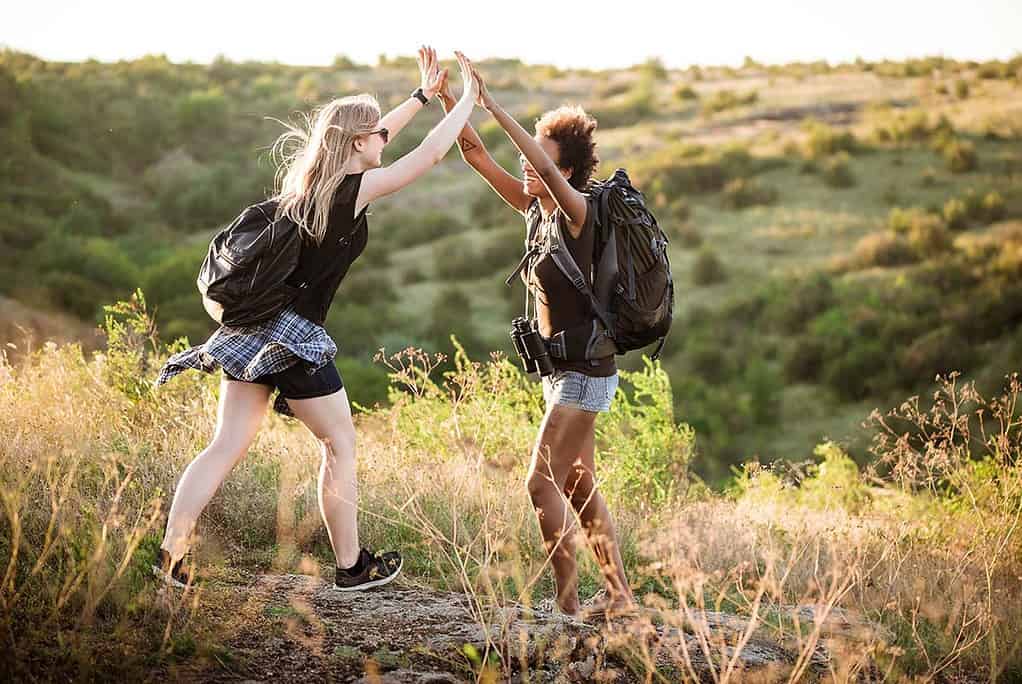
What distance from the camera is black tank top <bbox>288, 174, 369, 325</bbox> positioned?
3836mm

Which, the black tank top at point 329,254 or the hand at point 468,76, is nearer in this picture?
the black tank top at point 329,254

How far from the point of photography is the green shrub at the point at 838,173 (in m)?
26.6

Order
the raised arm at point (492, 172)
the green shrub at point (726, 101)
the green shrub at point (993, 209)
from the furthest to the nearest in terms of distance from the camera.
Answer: the green shrub at point (726, 101) → the green shrub at point (993, 209) → the raised arm at point (492, 172)

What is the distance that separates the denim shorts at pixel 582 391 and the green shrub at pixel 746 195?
75.1 ft

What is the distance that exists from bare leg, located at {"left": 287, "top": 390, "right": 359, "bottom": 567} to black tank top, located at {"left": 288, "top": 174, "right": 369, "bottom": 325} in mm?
325

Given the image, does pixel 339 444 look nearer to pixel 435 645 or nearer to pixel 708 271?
pixel 435 645

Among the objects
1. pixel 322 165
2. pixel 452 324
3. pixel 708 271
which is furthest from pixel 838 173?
pixel 322 165

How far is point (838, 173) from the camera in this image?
26812mm

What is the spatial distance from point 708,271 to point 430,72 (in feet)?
59.2

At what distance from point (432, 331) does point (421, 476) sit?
48.2 feet

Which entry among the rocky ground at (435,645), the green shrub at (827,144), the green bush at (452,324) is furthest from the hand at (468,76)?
the green shrub at (827,144)

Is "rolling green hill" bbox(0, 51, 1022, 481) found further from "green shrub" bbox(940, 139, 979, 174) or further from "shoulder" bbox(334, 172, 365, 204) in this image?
"shoulder" bbox(334, 172, 365, 204)

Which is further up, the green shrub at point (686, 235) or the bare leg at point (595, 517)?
the bare leg at point (595, 517)

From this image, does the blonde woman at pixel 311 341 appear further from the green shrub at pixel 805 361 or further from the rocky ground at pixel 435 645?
the green shrub at pixel 805 361
